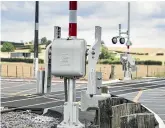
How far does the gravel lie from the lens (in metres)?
10.0

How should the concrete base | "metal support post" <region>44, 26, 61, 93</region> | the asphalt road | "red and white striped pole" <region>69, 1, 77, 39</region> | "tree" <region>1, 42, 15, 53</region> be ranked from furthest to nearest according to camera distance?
"tree" <region>1, 42, 15, 53</region> < the asphalt road < "metal support post" <region>44, 26, 61, 93</region> < the concrete base < "red and white striped pole" <region>69, 1, 77, 39</region>

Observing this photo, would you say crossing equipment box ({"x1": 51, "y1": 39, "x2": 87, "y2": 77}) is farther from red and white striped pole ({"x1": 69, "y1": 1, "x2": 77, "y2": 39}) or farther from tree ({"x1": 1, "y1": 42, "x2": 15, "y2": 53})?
tree ({"x1": 1, "y1": 42, "x2": 15, "y2": 53})

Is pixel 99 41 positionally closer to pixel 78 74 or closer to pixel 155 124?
pixel 78 74

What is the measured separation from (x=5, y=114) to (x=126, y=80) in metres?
25.2

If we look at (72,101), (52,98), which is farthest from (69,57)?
(52,98)

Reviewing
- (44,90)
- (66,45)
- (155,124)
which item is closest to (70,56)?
(66,45)

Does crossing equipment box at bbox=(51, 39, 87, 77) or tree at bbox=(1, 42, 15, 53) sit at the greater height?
tree at bbox=(1, 42, 15, 53)

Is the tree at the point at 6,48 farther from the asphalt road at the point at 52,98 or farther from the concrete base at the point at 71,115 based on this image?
the concrete base at the point at 71,115

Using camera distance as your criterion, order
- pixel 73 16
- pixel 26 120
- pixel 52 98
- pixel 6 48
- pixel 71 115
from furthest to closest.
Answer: pixel 6 48, pixel 52 98, pixel 26 120, pixel 71 115, pixel 73 16

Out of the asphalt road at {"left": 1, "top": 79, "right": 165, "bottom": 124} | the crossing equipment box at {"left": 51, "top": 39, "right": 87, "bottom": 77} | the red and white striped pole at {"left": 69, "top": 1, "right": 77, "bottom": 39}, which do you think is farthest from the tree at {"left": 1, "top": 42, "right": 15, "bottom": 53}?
the crossing equipment box at {"left": 51, "top": 39, "right": 87, "bottom": 77}

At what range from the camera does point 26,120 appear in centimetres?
1087

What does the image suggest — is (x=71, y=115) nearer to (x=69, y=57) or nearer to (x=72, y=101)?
(x=72, y=101)

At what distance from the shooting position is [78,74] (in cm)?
816

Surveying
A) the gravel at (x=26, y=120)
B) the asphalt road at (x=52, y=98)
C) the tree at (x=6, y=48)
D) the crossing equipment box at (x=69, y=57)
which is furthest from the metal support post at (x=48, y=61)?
the tree at (x=6, y=48)
